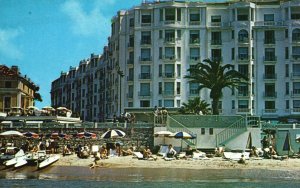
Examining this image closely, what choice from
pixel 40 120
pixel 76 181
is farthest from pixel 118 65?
pixel 76 181

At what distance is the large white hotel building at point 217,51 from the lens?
85062mm

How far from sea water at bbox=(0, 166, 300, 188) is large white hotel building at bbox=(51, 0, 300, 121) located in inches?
1657

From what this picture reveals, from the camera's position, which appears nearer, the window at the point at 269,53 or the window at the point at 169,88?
the window at the point at 169,88

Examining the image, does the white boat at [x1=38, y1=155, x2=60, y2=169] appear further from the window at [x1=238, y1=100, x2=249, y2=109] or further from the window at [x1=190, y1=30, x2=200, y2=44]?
the window at [x1=190, y1=30, x2=200, y2=44]

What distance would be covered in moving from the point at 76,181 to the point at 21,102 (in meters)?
64.7

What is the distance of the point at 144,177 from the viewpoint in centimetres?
3772

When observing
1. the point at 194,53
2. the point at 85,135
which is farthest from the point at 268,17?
the point at 85,135

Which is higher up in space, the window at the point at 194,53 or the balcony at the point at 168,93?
the window at the point at 194,53

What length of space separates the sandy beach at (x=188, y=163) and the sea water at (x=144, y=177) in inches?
78.9

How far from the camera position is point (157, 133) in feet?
179

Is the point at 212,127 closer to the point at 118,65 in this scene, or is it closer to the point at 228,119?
the point at 228,119

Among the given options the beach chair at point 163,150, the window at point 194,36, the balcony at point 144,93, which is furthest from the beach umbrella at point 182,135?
the window at point 194,36

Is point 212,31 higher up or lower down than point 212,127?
higher up

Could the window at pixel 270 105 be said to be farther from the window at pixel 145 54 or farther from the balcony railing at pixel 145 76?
the window at pixel 145 54
